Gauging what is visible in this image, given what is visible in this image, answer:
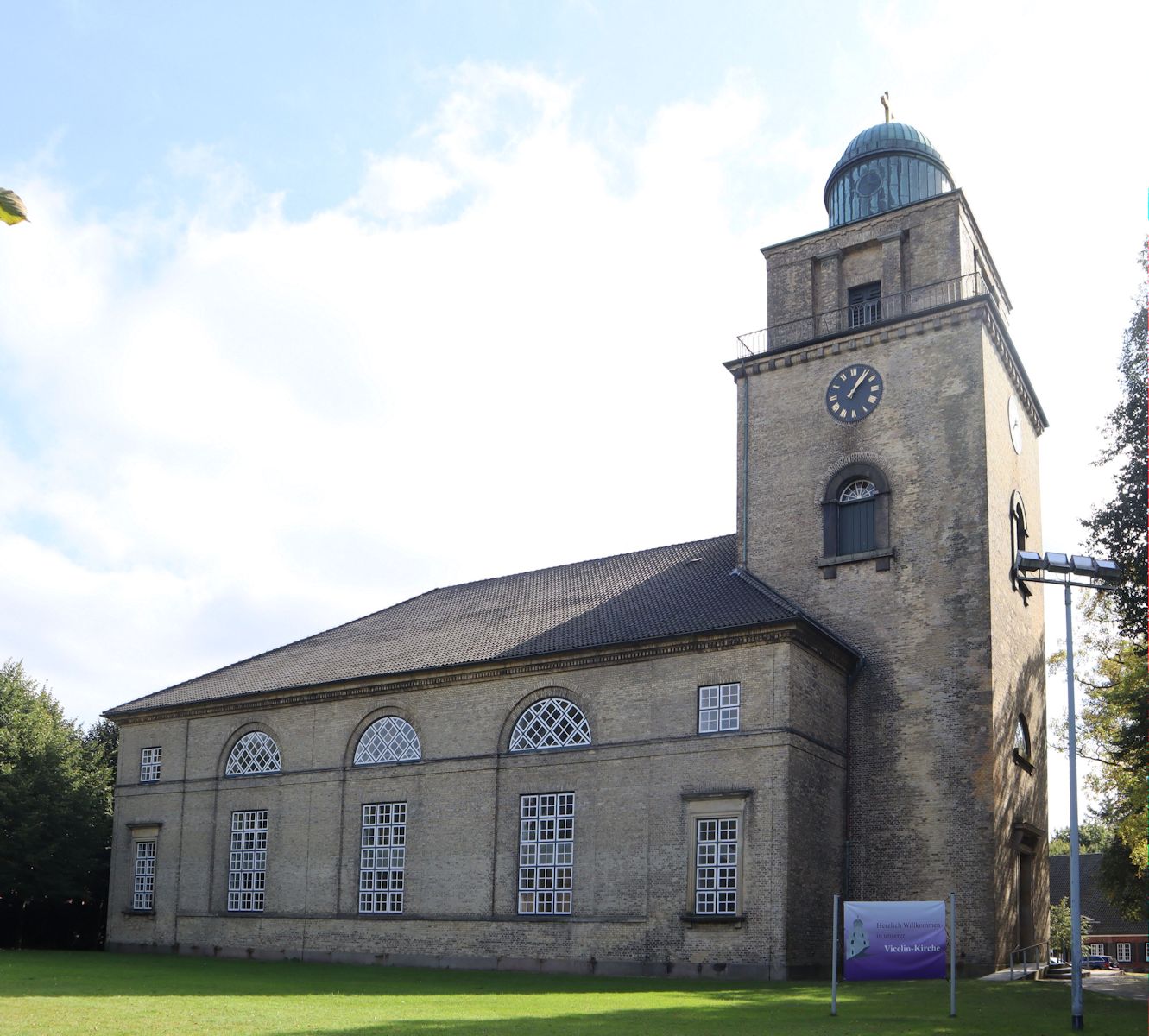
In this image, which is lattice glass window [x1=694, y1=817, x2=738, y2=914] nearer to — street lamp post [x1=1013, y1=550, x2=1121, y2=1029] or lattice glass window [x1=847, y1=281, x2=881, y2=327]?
street lamp post [x1=1013, y1=550, x2=1121, y2=1029]

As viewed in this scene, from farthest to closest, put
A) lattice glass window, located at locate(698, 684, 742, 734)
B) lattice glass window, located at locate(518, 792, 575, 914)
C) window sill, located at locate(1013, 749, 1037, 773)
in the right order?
1. window sill, located at locate(1013, 749, 1037, 773)
2. lattice glass window, located at locate(518, 792, 575, 914)
3. lattice glass window, located at locate(698, 684, 742, 734)

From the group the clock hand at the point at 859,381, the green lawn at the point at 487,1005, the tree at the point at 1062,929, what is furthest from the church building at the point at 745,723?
the tree at the point at 1062,929

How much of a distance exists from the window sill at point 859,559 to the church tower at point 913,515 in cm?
5

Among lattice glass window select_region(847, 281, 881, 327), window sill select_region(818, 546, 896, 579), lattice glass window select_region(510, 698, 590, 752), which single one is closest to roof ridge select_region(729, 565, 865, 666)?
window sill select_region(818, 546, 896, 579)

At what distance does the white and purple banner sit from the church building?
27.1 ft

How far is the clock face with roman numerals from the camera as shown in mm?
33969

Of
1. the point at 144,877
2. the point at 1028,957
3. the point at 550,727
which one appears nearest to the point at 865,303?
the point at 550,727

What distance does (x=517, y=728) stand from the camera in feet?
108

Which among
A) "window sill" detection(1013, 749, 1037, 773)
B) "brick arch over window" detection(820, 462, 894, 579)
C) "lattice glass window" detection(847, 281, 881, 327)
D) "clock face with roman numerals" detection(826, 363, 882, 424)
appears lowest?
"window sill" detection(1013, 749, 1037, 773)

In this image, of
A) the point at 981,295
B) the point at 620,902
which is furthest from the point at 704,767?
the point at 981,295

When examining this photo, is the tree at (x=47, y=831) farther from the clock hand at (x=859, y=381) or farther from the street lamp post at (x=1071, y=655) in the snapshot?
the street lamp post at (x=1071, y=655)

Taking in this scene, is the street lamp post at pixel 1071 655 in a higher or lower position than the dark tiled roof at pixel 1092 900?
higher

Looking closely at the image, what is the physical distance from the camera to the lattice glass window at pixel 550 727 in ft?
105

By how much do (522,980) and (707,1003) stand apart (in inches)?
265
